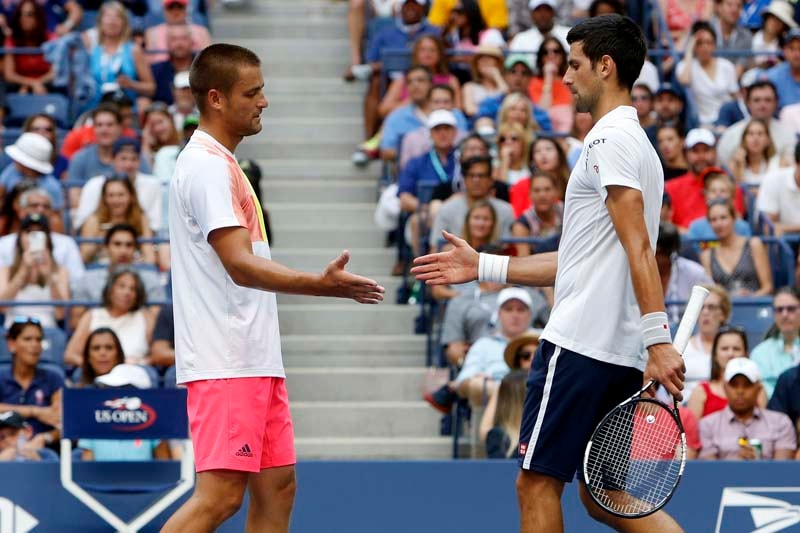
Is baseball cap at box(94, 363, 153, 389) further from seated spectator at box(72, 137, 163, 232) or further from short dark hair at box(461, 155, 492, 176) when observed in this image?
short dark hair at box(461, 155, 492, 176)

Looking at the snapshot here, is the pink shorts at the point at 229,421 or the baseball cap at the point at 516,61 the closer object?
the pink shorts at the point at 229,421

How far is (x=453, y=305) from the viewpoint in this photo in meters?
10.3

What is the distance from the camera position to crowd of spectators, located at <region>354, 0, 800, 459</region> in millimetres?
9453

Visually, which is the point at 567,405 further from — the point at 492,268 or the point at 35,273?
the point at 35,273

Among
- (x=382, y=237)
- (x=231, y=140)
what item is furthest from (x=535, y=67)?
(x=231, y=140)

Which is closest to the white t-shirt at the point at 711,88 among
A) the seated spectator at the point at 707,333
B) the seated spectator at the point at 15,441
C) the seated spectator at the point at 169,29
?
the seated spectator at the point at 707,333

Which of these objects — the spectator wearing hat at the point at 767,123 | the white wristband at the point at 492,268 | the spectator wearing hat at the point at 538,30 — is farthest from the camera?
the spectator wearing hat at the point at 538,30

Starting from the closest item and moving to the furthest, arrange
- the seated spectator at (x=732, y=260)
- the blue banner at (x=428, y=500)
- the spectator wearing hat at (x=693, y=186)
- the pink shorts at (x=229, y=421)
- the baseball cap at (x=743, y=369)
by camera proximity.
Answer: the pink shorts at (x=229, y=421) → the blue banner at (x=428, y=500) → the baseball cap at (x=743, y=369) → the seated spectator at (x=732, y=260) → the spectator wearing hat at (x=693, y=186)

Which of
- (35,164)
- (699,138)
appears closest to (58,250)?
(35,164)

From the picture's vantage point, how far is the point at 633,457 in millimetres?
5520

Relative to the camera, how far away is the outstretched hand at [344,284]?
5.12m

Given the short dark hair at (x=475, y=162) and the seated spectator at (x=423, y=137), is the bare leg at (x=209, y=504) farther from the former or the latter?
the seated spectator at (x=423, y=137)

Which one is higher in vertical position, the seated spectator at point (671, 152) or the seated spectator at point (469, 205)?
the seated spectator at point (671, 152)

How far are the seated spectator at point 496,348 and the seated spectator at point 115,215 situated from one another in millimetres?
2385
